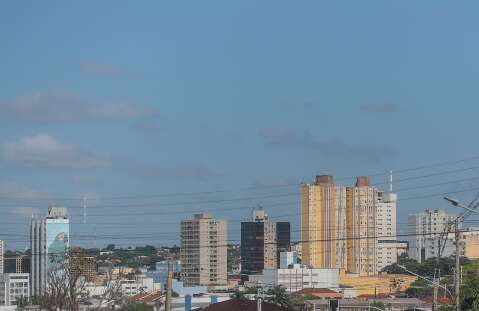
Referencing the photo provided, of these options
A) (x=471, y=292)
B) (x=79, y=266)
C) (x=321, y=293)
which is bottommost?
(x=321, y=293)

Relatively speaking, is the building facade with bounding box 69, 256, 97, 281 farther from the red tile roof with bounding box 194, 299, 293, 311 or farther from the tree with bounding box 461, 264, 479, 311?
the tree with bounding box 461, 264, 479, 311

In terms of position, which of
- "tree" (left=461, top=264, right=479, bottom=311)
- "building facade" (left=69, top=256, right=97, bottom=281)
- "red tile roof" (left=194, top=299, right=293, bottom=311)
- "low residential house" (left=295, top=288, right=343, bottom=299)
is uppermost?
"building facade" (left=69, top=256, right=97, bottom=281)

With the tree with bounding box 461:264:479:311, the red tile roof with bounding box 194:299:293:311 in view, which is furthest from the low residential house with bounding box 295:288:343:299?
the tree with bounding box 461:264:479:311

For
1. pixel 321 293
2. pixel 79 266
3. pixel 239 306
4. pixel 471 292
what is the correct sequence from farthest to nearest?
1. pixel 321 293
2. pixel 239 306
3. pixel 79 266
4. pixel 471 292

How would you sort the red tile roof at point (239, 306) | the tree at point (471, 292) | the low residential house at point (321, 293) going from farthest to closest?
the low residential house at point (321, 293)
the red tile roof at point (239, 306)
the tree at point (471, 292)

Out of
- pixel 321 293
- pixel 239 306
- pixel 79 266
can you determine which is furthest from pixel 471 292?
pixel 321 293

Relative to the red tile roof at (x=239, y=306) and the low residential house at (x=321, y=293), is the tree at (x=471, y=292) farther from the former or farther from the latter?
the low residential house at (x=321, y=293)

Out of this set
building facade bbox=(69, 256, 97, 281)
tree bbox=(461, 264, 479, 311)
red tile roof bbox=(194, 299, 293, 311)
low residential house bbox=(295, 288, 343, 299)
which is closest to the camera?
tree bbox=(461, 264, 479, 311)

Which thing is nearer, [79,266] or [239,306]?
[79,266]

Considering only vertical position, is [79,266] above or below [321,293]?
above

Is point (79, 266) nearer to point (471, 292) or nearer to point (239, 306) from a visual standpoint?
point (239, 306)

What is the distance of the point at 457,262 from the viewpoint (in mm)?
50062

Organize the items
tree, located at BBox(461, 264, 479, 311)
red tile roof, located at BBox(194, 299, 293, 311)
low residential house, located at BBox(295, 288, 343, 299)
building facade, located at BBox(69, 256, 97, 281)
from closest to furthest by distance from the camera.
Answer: tree, located at BBox(461, 264, 479, 311) → building facade, located at BBox(69, 256, 97, 281) → red tile roof, located at BBox(194, 299, 293, 311) → low residential house, located at BBox(295, 288, 343, 299)

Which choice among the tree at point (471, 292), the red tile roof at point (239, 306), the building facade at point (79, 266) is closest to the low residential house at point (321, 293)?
the red tile roof at point (239, 306)
